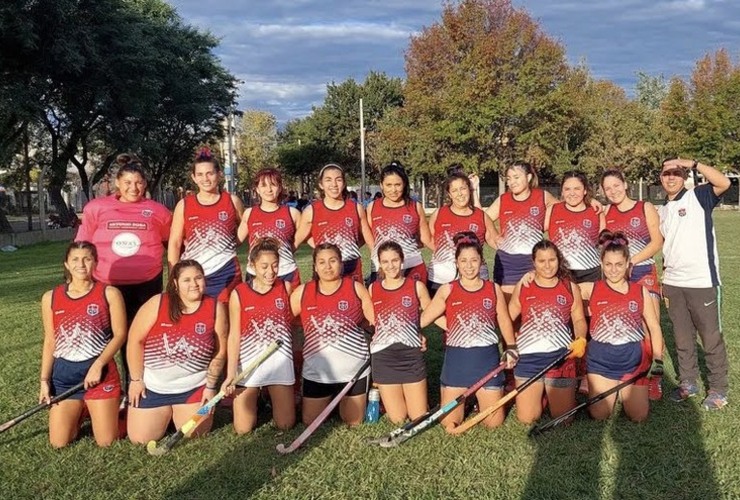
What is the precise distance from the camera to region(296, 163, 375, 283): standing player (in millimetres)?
5480

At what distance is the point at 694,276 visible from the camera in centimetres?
519

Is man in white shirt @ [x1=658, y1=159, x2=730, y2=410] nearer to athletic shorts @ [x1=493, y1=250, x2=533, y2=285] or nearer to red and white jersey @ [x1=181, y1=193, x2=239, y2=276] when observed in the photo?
athletic shorts @ [x1=493, y1=250, x2=533, y2=285]

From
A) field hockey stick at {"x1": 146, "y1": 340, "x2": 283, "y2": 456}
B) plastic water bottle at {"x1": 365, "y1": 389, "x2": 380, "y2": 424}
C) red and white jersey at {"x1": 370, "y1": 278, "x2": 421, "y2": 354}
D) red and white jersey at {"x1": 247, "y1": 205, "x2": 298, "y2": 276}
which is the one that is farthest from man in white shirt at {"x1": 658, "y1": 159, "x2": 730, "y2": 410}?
field hockey stick at {"x1": 146, "y1": 340, "x2": 283, "y2": 456}

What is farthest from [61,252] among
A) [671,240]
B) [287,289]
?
[671,240]

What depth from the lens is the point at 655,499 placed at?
A: 12.1ft

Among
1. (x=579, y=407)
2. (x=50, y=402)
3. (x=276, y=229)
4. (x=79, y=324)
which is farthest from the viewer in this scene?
(x=276, y=229)

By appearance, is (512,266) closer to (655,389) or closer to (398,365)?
(398,365)

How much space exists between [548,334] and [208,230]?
2626 mm

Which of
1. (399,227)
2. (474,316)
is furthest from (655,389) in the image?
(399,227)

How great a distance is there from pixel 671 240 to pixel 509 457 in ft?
7.48

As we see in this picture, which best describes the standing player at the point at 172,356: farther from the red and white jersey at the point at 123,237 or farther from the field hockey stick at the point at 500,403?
the field hockey stick at the point at 500,403

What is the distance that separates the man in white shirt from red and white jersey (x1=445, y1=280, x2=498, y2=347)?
60.6 inches

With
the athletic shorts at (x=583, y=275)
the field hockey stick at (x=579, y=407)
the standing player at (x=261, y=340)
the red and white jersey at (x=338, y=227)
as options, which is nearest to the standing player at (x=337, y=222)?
the red and white jersey at (x=338, y=227)

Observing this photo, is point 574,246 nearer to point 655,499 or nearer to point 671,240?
point 671,240
